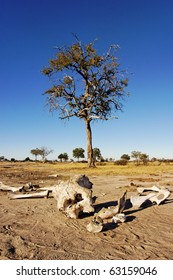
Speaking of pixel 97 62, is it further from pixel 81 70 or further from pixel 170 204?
pixel 170 204

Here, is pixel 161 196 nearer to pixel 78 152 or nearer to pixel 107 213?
pixel 107 213

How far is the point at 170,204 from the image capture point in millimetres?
7457

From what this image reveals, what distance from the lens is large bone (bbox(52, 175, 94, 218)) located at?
6.06m

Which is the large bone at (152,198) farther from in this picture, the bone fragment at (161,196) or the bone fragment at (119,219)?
the bone fragment at (119,219)

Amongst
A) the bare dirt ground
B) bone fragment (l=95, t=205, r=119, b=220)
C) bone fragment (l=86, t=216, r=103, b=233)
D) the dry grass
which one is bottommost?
the bare dirt ground

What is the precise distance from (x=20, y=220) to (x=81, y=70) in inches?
972

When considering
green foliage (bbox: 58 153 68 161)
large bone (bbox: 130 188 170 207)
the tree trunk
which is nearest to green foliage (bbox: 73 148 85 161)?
green foliage (bbox: 58 153 68 161)

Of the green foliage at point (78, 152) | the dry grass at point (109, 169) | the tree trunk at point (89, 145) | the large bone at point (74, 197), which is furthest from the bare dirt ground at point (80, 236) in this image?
the green foliage at point (78, 152)

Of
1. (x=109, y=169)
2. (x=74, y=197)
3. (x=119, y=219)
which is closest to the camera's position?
(x=119, y=219)

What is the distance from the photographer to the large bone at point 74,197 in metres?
6.06

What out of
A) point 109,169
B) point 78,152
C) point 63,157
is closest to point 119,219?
point 109,169

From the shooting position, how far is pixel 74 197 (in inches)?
248

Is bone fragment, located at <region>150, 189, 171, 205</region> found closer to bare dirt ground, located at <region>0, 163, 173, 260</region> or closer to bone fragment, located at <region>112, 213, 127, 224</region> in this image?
bare dirt ground, located at <region>0, 163, 173, 260</region>
